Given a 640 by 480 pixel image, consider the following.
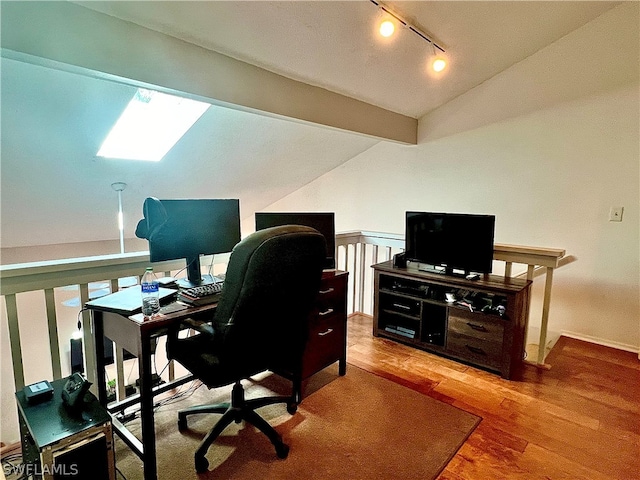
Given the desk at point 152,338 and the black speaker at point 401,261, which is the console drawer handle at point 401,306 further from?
the desk at point 152,338

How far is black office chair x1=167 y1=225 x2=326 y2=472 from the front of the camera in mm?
1464

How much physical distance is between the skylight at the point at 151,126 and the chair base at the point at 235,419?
2369 millimetres

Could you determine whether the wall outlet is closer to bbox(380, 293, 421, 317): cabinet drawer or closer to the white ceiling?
the white ceiling

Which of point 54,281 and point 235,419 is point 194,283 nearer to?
point 54,281

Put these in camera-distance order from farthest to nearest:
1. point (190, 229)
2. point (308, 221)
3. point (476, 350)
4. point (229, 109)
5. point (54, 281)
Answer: point (229, 109)
point (476, 350)
point (308, 221)
point (190, 229)
point (54, 281)

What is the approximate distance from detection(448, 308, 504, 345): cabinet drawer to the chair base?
145 cm

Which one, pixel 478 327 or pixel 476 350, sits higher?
pixel 478 327

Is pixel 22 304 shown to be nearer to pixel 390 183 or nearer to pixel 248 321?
pixel 248 321

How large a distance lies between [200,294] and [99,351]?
64cm

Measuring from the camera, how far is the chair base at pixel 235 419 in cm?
172

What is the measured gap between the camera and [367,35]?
250 cm

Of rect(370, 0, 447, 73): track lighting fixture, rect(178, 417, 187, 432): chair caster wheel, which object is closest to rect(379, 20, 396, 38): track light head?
rect(370, 0, 447, 73): track lighting fixture

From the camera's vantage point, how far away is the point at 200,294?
5.97 ft

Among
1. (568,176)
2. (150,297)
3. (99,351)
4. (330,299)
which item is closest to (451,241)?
(330,299)
